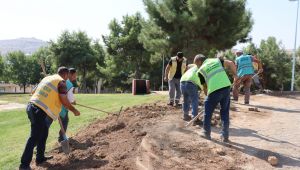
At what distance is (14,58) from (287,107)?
57.4 meters

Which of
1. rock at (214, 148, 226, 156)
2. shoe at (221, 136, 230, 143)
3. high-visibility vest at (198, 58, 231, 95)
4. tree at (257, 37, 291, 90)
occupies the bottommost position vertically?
rock at (214, 148, 226, 156)

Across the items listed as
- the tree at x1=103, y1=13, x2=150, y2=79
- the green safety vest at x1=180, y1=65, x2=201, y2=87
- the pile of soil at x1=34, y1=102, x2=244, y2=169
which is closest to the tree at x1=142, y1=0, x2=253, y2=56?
the green safety vest at x1=180, y1=65, x2=201, y2=87

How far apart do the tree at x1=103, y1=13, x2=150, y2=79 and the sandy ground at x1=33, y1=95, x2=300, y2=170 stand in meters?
30.5

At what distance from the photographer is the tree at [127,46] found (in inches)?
1622

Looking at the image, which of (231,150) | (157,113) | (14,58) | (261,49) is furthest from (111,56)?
(231,150)

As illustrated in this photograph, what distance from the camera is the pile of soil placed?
6.83m

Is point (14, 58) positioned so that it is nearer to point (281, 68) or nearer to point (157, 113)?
point (281, 68)

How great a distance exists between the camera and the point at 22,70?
6375 centimetres

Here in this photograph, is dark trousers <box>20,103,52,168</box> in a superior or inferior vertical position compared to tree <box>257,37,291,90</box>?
inferior

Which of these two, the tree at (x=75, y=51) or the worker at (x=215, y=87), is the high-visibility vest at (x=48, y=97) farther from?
the tree at (x=75, y=51)

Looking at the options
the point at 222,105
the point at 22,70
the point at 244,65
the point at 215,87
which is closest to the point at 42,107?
the point at 215,87

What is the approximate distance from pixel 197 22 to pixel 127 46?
21157 millimetres

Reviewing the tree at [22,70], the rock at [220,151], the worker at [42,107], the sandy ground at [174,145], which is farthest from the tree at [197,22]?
the tree at [22,70]

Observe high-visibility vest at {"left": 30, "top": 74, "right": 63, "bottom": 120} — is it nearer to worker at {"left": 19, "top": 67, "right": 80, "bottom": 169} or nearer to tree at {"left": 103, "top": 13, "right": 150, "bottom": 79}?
→ worker at {"left": 19, "top": 67, "right": 80, "bottom": 169}
